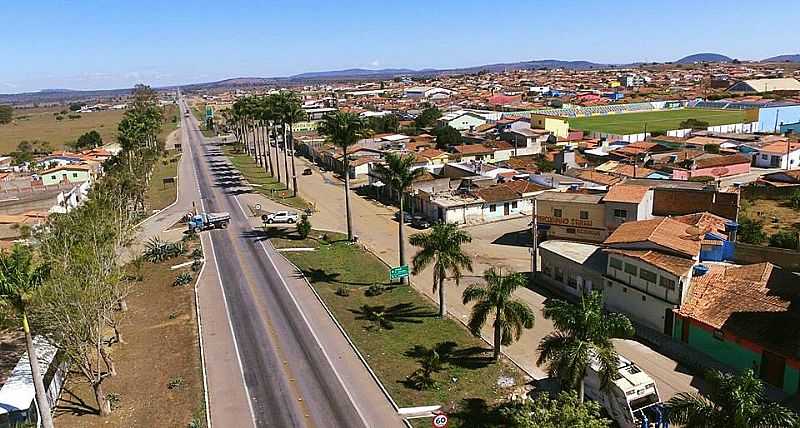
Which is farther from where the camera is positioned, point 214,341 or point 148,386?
point 214,341

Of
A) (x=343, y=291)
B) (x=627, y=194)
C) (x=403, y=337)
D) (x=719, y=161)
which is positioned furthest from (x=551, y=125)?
(x=403, y=337)

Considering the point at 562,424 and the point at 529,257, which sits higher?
the point at 562,424

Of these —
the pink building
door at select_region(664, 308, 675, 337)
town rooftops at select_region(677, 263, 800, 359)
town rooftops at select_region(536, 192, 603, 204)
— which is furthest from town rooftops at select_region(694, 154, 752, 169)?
door at select_region(664, 308, 675, 337)

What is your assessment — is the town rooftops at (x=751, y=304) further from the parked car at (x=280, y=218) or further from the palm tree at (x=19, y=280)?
the parked car at (x=280, y=218)

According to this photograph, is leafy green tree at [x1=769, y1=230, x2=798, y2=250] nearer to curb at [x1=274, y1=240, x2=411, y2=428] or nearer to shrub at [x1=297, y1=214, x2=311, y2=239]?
curb at [x1=274, y1=240, x2=411, y2=428]

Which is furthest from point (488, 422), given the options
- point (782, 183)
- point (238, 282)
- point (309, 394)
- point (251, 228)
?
point (782, 183)

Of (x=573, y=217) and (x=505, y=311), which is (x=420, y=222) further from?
(x=505, y=311)

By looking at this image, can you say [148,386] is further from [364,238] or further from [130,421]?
[364,238]
